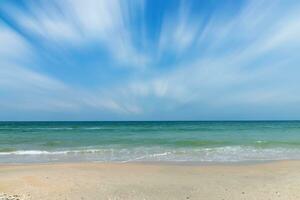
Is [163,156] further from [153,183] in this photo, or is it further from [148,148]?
[153,183]

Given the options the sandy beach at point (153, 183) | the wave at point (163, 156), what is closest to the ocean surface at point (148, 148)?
the wave at point (163, 156)

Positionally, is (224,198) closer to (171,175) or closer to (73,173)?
(171,175)

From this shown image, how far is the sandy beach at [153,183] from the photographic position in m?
7.14

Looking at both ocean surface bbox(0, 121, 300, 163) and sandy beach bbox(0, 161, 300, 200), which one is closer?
sandy beach bbox(0, 161, 300, 200)

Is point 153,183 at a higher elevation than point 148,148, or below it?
below

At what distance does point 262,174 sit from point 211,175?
5.85 ft

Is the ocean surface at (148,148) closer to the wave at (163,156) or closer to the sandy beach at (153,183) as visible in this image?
the wave at (163,156)

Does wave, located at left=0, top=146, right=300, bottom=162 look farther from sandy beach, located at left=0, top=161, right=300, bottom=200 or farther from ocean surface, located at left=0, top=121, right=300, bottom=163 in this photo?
sandy beach, located at left=0, top=161, right=300, bottom=200

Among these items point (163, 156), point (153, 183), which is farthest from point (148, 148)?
point (153, 183)

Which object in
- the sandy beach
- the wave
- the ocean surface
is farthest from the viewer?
the ocean surface

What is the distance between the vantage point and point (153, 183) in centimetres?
843

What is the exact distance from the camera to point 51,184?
330 inches

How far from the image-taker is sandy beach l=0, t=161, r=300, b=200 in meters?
7.14

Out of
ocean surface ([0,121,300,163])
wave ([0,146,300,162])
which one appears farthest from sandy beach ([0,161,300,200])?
ocean surface ([0,121,300,163])
